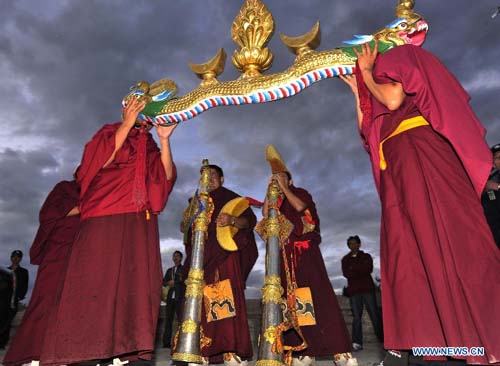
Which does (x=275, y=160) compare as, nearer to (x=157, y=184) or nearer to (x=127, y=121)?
(x=157, y=184)

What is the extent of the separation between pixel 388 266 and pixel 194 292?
160 centimetres

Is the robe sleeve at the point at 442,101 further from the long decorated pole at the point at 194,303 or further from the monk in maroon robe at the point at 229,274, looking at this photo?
the monk in maroon robe at the point at 229,274

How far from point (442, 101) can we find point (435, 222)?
580 mm

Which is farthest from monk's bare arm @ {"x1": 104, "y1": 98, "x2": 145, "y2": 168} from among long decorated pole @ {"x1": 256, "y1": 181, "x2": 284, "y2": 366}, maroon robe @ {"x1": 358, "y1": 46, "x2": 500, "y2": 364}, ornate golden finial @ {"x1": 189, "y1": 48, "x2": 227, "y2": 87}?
maroon robe @ {"x1": 358, "y1": 46, "x2": 500, "y2": 364}

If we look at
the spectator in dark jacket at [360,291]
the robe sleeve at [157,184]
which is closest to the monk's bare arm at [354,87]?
the robe sleeve at [157,184]

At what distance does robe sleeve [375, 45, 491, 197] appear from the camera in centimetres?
191

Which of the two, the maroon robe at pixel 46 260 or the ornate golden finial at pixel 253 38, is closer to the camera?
the ornate golden finial at pixel 253 38

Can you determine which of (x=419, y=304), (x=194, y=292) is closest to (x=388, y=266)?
(x=419, y=304)

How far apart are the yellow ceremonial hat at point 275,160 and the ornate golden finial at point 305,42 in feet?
5.04

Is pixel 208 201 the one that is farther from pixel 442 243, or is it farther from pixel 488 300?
pixel 488 300

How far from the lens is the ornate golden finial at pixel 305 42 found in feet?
8.50

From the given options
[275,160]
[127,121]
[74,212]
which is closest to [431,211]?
[127,121]

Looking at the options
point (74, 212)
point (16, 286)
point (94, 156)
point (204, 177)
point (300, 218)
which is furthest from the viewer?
point (16, 286)

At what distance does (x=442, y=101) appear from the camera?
198 cm
